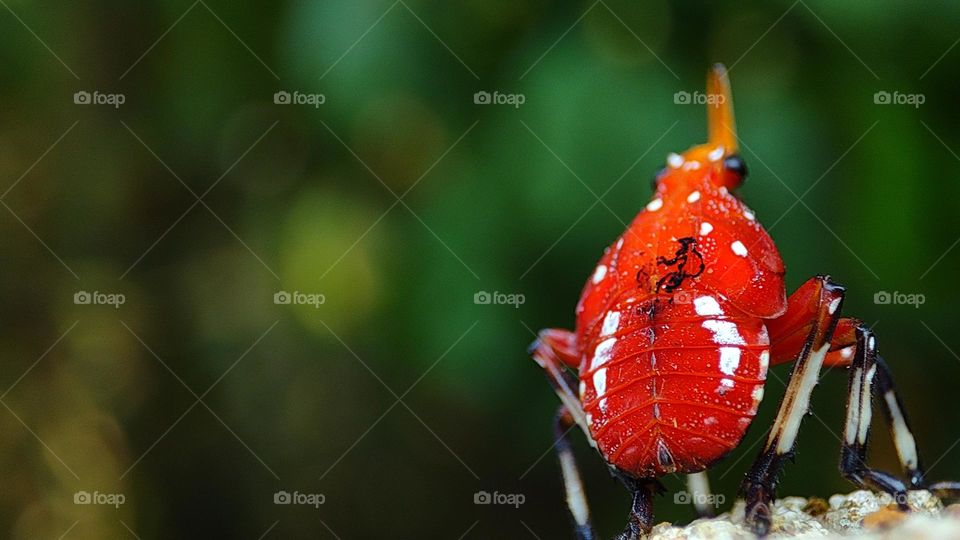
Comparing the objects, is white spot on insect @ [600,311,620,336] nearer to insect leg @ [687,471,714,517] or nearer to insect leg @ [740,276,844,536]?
insect leg @ [740,276,844,536]

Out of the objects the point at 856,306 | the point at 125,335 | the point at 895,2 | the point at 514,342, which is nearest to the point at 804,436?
the point at 856,306

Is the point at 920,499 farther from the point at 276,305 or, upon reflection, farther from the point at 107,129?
the point at 107,129

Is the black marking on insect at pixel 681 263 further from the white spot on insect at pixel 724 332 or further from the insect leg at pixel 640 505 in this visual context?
the insect leg at pixel 640 505
